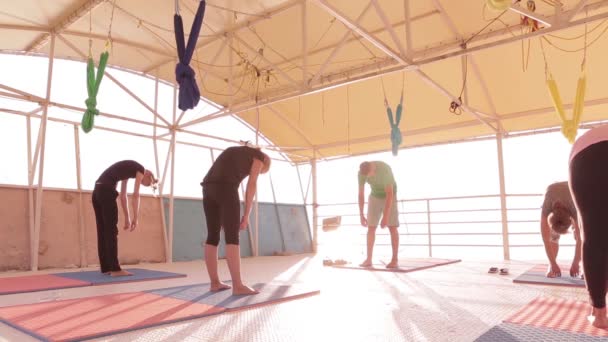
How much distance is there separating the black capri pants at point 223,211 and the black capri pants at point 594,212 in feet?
6.61

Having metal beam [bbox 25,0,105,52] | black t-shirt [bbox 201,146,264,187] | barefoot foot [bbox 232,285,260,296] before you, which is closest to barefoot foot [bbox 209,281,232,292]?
barefoot foot [bbox 232,285,260,296]

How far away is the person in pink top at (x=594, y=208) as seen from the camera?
177cm

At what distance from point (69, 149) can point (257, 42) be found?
11.6ft

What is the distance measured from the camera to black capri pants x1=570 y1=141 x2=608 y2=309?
1767 mm

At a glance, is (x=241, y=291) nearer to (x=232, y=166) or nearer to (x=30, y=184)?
(x=232, y=166)

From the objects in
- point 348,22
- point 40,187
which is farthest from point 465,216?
point 40,187

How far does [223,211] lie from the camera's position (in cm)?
306

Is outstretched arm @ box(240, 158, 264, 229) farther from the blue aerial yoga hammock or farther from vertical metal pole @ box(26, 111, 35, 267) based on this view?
vertical metal pole @ box(26, 111, 35, 267)

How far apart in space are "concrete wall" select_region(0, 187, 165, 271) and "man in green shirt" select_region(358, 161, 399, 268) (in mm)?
3659

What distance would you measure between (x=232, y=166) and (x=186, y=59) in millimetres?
950

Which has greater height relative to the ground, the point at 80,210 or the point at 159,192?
the point at 159,192

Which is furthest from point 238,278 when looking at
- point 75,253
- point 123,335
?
point 75,253

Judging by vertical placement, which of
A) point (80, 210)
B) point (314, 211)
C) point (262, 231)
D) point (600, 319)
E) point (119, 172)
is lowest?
point (262, 231)

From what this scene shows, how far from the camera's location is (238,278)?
303 cm
